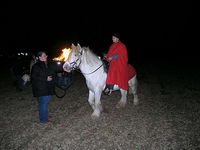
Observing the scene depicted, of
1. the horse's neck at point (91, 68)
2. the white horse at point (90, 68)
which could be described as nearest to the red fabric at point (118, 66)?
the white horse at point (90, 68)

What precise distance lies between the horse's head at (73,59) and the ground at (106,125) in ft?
6.00

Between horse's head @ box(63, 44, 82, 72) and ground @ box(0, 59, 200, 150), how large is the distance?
1829 millimetres

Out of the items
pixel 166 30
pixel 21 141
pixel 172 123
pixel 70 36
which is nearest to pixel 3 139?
pixel 21 141

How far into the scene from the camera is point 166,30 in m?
66.7

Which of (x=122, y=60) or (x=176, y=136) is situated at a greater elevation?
(x=122, y=60)

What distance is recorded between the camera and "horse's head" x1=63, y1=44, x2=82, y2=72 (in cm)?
571

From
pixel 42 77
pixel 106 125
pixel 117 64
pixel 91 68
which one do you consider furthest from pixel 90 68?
pixel 106 125

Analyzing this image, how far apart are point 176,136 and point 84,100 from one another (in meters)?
4.61

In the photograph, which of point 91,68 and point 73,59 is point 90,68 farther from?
point 73,59

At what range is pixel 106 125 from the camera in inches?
243

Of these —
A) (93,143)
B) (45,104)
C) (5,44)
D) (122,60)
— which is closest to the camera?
(93,143)

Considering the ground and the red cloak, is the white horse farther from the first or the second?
the ground

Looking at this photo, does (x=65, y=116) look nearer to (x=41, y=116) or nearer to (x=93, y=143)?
(x=41, y=116)

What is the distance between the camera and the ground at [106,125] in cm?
508
